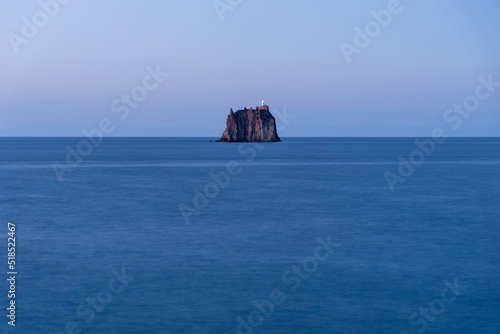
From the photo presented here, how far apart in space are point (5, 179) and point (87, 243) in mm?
43860

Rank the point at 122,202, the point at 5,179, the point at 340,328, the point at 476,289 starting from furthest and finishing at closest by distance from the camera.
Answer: the point at 5,179, the point at 122,202, the point at 476,289, the point at 340,328

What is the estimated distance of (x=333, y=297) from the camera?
19781mm

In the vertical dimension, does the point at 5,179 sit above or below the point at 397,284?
above

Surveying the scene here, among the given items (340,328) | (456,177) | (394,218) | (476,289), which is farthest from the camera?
(456,177)

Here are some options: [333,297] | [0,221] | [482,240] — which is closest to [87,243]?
[0,221]

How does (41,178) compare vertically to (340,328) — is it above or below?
above

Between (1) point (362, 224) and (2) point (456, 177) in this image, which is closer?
(1) point (362, 224)

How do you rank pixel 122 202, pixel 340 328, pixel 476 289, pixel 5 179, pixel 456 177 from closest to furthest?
1. pixel 340 328
2. pixel 476 289
3. pixel 122 202
4. pixel 5 179
5. pixel 456 177

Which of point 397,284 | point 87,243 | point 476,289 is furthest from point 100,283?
point 476,289

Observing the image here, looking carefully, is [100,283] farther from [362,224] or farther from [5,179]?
[5,179]

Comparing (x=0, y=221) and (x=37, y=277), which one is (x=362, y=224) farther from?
(x=0, y=221)

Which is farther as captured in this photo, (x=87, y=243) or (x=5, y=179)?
(x=5, y=179)

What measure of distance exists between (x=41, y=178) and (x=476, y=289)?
188 ft

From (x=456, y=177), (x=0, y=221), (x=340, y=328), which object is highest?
(x=456, y=177)
